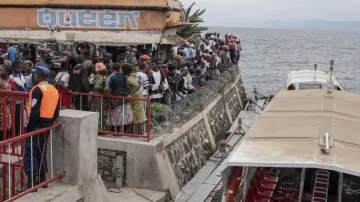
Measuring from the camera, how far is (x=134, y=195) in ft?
32.6

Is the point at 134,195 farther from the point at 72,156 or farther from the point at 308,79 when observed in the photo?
the point at 308,79

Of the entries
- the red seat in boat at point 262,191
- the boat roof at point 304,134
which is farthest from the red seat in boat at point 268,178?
the boat roof at point 304,134

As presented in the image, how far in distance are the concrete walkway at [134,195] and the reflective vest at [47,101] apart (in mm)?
2908

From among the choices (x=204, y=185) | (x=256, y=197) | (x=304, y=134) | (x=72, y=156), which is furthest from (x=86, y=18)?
(x=304, y=134)

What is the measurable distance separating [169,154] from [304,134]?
145 inches

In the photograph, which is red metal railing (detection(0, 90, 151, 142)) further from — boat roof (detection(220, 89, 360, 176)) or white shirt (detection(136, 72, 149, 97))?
boat roof (detection(220, 89, 360, 176))

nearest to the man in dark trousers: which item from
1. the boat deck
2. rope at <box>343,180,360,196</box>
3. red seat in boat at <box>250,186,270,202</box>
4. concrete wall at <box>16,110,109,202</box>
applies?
concrete wall at <box>16,110,109,202</box>

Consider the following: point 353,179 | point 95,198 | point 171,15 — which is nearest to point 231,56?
point 171,15

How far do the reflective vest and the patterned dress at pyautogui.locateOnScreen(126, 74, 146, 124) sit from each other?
3085 mm

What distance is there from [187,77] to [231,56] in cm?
1034

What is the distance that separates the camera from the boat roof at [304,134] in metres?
6.70

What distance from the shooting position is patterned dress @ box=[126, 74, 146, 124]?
10117 mm

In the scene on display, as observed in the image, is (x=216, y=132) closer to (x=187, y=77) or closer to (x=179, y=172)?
(x=187, y=77)

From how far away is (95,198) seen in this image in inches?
325
